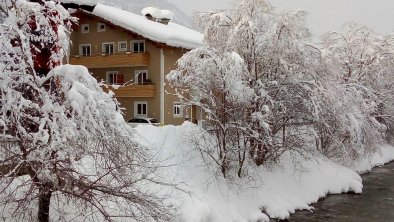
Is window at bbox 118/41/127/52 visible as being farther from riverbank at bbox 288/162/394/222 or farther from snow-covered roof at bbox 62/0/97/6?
riverbank at bbox 288/162/394/222

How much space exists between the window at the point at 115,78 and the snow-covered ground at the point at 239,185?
578 inches

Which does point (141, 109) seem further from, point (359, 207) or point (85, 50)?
point (359, 207)

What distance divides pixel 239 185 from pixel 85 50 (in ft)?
72.7

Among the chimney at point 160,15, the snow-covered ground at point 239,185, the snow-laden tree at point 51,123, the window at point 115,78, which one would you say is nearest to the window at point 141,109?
the window at point 115,78

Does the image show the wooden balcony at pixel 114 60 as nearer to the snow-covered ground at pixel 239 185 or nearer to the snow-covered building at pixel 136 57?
the snow-covered building at pixel 136 57

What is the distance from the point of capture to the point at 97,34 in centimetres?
3594

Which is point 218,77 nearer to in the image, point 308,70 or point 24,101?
→ point 308,70

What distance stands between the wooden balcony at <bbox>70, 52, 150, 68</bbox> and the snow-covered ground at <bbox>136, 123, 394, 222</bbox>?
13276 mm

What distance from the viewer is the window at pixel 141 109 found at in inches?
1322

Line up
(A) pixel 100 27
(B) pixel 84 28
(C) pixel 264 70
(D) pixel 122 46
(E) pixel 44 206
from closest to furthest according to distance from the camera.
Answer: (E) pixel 44 206
(C) pixel 264 70
(D) pixel 122 46
(A) pixel 100 27
(B) pixel 84 28

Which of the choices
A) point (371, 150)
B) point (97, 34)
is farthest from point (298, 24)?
point (97, 34)

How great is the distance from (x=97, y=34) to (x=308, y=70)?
1951cm

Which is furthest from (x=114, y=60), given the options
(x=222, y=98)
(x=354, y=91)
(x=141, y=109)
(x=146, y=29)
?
(x=354, y=91)

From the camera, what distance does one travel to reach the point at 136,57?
3312 cm
